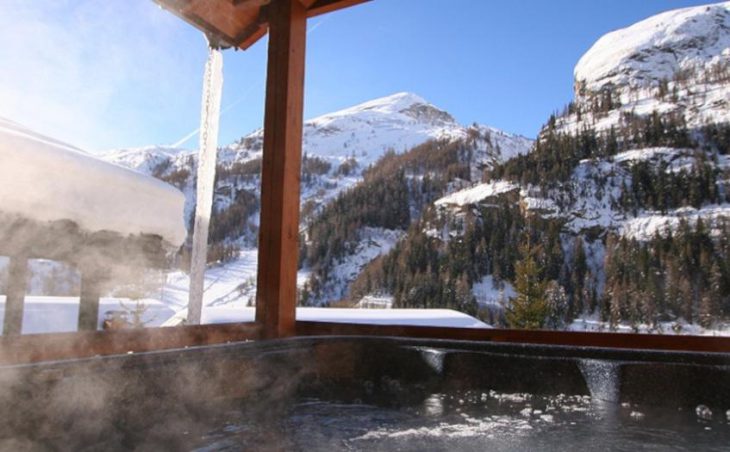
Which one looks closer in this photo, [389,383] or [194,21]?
[389,383]

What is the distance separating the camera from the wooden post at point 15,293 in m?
1.92

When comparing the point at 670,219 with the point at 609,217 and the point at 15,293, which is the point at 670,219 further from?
the point at 15,293

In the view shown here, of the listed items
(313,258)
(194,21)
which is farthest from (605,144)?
(194,21)

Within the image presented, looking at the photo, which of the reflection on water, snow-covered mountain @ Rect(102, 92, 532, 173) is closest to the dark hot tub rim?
the reflection on water

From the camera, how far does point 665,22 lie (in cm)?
5600

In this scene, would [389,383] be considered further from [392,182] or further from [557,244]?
[392,182]

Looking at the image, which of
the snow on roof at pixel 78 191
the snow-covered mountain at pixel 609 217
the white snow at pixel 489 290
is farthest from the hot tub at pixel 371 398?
the white snow at pixel 489 290

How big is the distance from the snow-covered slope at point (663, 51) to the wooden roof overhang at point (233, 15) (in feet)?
190

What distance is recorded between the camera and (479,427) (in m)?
1.05

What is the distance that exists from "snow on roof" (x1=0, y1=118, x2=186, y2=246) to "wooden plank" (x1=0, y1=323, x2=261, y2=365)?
0.75 m

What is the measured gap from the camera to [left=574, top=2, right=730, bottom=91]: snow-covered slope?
5075cm

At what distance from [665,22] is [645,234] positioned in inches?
1351

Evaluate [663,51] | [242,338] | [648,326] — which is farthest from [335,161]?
[242,338]

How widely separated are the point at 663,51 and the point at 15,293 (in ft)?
212
